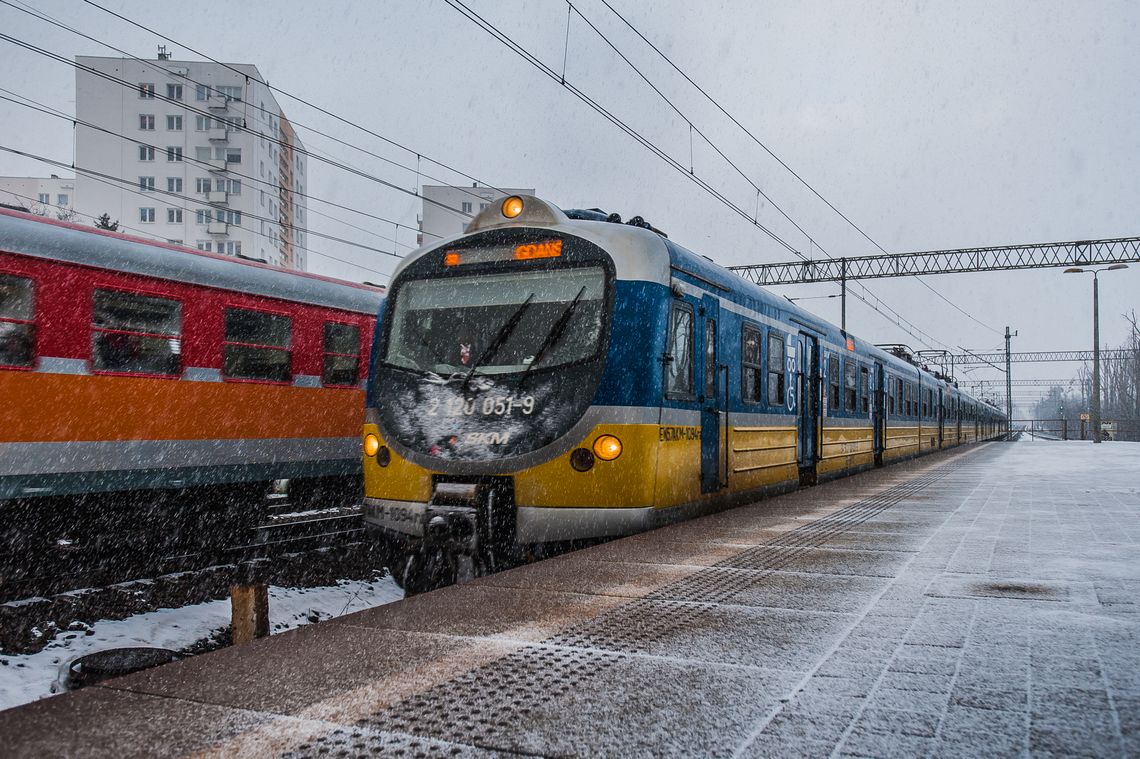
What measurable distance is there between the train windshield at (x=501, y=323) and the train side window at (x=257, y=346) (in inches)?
155

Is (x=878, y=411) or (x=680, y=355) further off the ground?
(x=680, y=355)

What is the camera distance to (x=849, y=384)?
15.7 metres

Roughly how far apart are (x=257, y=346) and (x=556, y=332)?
5.63m

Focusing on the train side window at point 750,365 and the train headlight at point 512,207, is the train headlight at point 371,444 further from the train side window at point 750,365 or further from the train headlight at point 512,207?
the train side window at point 750,365

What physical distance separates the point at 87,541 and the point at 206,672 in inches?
281

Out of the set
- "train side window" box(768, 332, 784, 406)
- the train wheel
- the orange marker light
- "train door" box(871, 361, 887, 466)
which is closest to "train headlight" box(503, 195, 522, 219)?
the orange marker light

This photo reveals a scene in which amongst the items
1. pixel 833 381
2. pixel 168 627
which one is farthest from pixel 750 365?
pixel 168 627

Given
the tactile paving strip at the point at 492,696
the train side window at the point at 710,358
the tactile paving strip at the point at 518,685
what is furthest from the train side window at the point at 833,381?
the tactile paving strip at the point at 492,696

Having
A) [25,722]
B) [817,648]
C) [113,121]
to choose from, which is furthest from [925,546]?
[113,121]

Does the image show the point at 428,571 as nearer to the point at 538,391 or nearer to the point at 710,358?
the point at 538,391

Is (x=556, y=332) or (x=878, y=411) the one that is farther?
(x=878, y=411)

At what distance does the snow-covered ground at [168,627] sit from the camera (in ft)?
18.6

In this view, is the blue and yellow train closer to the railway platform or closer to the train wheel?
the train wheel

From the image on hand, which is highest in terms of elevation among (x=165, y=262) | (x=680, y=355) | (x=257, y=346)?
(x=165, y=262)
